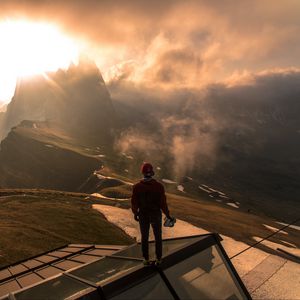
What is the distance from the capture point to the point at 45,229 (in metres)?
35.8

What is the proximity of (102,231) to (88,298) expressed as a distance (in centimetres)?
2930

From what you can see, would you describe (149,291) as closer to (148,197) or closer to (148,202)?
(148,202)

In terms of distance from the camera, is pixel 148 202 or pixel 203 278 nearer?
pixel 203 278

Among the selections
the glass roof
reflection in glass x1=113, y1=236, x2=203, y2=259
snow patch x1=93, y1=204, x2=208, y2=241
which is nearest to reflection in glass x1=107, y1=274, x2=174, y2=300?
the glass roof

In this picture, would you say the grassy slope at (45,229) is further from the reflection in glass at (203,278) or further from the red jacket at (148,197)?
the reflection in glass at (203,278)

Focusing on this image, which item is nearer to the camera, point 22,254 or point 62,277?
point 62,277

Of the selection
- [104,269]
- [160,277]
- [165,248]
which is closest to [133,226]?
[165,248]

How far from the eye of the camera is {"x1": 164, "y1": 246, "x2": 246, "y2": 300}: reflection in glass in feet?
36.1

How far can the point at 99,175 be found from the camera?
522 ft

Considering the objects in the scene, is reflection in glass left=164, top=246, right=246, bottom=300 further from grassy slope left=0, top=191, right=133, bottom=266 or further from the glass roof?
grassy slope left=0, top=191, right=133, bottom=266

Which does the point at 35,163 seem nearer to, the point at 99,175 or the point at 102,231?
the point at 99,175

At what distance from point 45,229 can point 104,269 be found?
25.9 meters

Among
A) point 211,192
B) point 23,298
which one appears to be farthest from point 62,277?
point 211,192

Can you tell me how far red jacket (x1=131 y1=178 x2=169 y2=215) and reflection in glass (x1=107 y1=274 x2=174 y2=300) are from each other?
2340 mm
